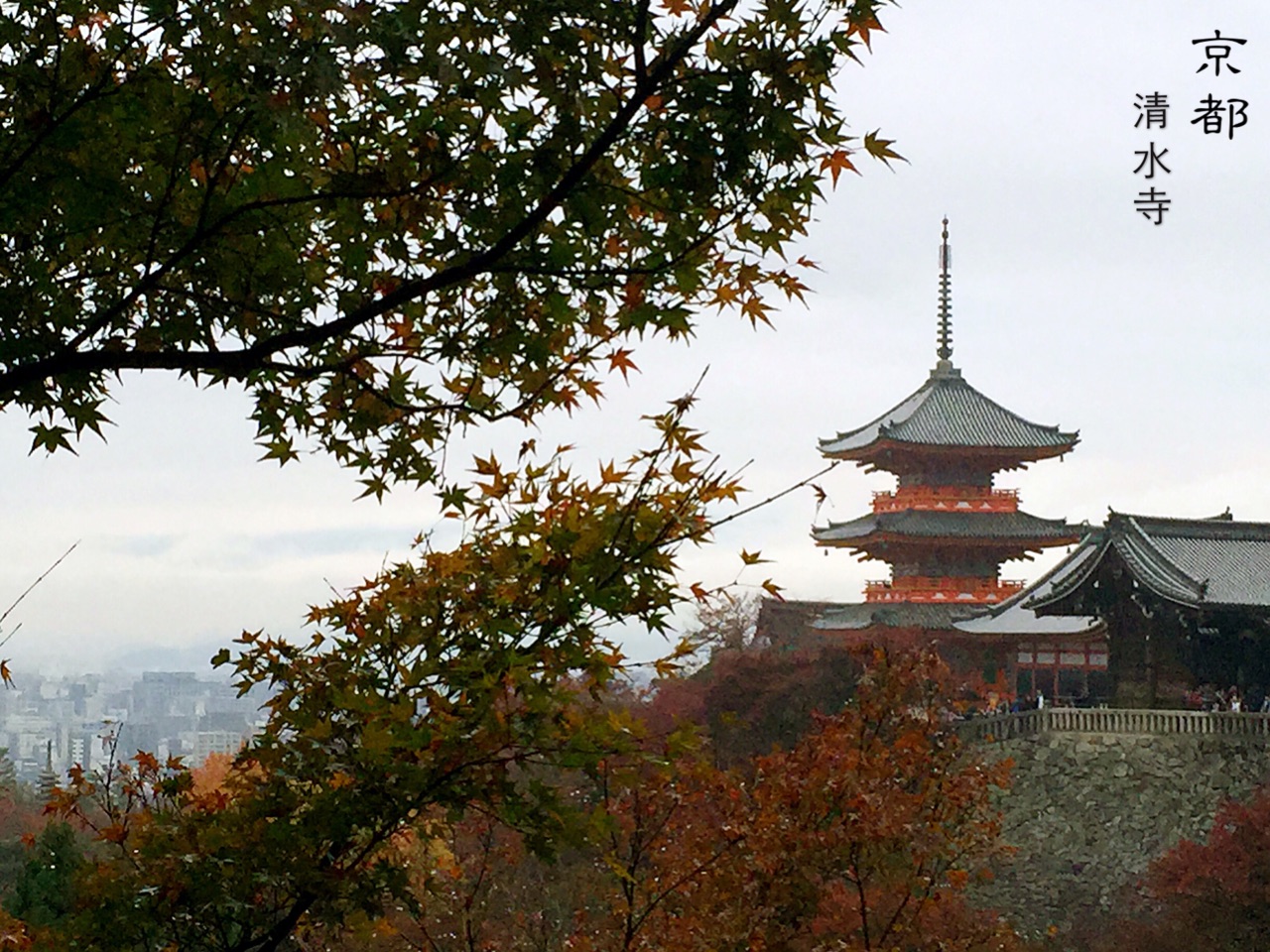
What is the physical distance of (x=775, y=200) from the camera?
12.1 feet

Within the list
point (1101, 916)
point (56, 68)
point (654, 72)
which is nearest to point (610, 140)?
point (654, 72)

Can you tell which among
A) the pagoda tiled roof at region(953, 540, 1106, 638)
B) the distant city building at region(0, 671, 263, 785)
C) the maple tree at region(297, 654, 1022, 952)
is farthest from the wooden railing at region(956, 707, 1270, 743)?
the distant city building at region(0, 671, 263, 785)

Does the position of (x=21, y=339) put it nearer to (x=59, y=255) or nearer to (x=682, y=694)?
(x=59, y=255)

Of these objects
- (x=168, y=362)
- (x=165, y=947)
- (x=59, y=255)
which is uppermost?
(x=59, y=255)

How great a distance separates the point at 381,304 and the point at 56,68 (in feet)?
3.06

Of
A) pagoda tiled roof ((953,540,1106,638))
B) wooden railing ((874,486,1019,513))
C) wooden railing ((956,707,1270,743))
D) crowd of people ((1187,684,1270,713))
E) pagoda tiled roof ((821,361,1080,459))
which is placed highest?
pagoda tiled roof ((821,361,1080,459))

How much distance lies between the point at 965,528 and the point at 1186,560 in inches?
296

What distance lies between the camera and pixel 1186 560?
27672 millimetres

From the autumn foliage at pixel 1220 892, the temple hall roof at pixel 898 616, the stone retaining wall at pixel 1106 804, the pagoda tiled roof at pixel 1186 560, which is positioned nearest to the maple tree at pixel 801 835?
the autumn foliage at pixel 1220 892

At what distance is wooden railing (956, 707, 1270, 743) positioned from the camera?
25.5 metres

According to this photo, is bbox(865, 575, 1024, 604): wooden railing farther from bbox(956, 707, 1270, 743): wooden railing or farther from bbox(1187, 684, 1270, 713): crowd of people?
bbox(1187, 684, 1270, 713): crowd of people

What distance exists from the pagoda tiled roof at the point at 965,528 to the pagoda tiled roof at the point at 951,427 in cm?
147

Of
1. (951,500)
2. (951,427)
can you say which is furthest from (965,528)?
(951,427)

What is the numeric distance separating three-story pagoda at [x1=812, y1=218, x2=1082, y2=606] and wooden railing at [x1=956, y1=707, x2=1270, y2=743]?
20.8 ft
